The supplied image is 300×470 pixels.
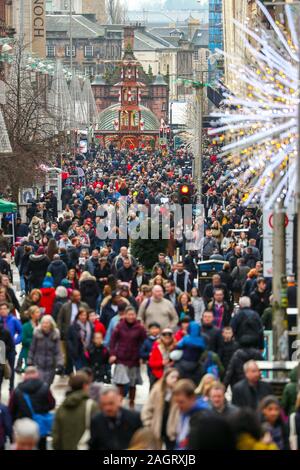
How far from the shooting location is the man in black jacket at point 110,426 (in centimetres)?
1440

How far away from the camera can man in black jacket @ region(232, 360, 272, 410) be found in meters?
16.9

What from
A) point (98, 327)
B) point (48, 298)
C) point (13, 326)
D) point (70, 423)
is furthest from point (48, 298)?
point (70, 423)

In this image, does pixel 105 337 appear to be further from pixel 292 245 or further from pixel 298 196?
pixel 298 196

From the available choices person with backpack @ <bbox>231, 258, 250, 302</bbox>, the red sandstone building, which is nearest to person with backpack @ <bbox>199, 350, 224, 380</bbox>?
person with backpack @ <bbox>231, 258, 250, 302</bbox>

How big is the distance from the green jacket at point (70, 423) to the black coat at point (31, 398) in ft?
3.35

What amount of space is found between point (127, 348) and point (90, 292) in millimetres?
5422

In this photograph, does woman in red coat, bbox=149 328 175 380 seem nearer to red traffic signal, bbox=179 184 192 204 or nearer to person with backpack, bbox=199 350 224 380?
person with backpack, bbox=199 350 224 380

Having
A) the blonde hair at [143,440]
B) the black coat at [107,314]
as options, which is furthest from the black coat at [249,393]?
the black coat at [107,314]

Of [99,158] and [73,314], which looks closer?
[73,314]

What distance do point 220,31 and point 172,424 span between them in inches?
4603

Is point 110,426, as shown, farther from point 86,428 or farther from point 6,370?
point 6,370

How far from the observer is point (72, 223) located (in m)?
41.0

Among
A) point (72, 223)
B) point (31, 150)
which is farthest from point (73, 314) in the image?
point (31, 150)
